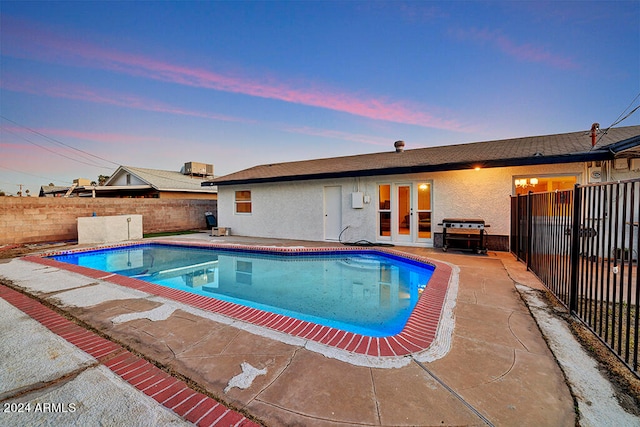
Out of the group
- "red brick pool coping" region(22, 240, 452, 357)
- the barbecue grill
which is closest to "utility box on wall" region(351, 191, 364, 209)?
the barbecue grill

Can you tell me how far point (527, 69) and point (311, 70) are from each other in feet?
26.4

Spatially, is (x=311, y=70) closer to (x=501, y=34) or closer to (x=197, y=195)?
(x=501, y=34)

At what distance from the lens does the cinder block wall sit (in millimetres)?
10273

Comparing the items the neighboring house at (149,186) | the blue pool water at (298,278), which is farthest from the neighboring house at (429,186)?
the neighboring house at (149,186)

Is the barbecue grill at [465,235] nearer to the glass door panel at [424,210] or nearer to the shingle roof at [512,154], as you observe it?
the glass door panel at [424,210]

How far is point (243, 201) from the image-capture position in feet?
43.8

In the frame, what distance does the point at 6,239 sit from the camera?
10.1 meters

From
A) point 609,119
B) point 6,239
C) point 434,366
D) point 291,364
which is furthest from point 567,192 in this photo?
point 6,239

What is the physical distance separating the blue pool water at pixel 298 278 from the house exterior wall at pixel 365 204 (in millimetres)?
2242

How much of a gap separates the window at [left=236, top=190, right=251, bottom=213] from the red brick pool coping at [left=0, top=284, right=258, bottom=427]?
997cm

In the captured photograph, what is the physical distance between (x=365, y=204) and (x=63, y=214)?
13.3 meters

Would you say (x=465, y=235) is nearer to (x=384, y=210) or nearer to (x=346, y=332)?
(x=384, y=210)

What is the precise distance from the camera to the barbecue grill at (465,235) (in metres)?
7.71


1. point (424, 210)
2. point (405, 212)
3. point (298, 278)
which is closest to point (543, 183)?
point (424, 210)
